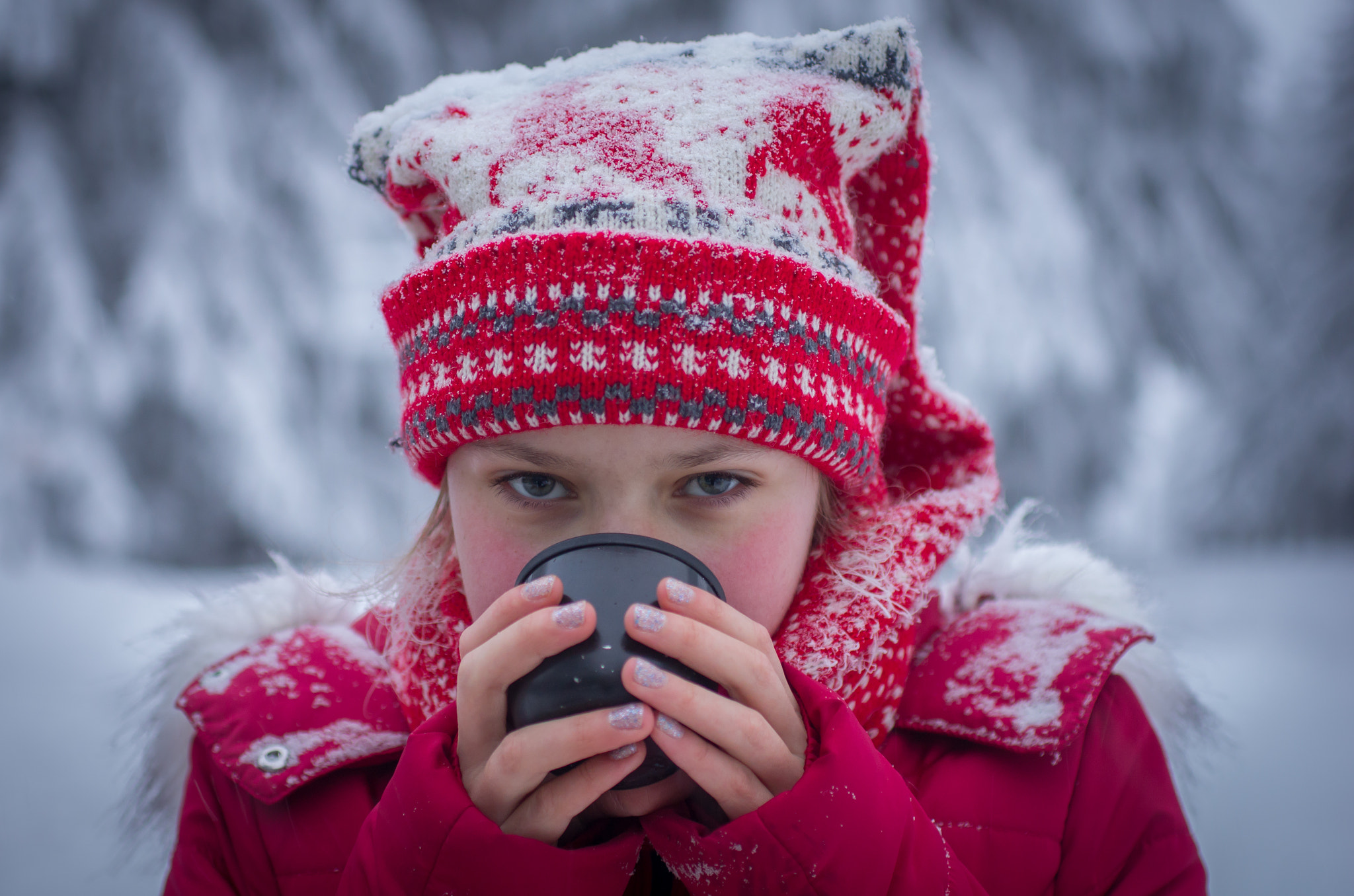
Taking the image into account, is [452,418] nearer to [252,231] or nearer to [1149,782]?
[1149,782]

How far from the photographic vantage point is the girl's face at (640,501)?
3.00 feet

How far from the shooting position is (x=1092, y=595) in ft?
4.33

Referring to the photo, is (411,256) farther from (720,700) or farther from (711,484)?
(720,700)

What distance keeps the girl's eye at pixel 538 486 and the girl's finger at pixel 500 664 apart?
22cm

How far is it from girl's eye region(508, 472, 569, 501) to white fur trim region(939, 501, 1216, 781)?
0.75m

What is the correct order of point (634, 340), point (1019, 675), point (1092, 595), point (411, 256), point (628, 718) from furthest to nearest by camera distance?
point (411, 256)
point (1092, 595)
point (1019, 675)
point (634, 340)
point (628, 718)

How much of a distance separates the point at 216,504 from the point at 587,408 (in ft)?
7.41

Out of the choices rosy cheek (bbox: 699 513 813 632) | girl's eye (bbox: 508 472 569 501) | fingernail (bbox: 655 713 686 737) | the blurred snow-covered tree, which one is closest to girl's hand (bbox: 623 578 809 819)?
fingernail (bbox: 655 713 686 737)

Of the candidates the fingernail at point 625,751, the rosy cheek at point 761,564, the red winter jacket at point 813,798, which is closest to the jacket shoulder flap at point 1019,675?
the red winter jacket at point 813,798

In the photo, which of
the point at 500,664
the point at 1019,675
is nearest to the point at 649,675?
the point at 500,664

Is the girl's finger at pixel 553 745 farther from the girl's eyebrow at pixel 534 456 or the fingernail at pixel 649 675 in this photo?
the girl's eyebrow at pixel 534 456

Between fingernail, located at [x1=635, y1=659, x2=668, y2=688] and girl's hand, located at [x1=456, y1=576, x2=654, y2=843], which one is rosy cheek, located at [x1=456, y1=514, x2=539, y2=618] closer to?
girl's hand, located at [x1=456, y1=576, x2=654, y2=843]

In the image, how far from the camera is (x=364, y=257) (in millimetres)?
2730

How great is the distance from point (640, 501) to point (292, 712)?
0.68 metres
